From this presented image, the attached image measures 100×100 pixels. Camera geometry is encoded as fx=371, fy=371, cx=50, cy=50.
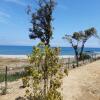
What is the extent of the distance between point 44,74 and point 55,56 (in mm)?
978

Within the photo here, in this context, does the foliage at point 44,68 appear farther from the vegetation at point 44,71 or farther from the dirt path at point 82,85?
the dirt path at point 82,85

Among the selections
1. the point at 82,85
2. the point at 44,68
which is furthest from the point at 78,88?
the point at 44,68

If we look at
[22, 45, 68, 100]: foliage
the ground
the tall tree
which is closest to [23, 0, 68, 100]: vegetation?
[22, 45, 68, 100]: foliage

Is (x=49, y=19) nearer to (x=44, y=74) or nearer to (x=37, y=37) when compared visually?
(x=37, y=37)

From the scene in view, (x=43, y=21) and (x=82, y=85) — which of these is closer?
(x=82, y=85)

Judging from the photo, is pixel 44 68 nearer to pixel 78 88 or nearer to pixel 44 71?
pixel 44 71

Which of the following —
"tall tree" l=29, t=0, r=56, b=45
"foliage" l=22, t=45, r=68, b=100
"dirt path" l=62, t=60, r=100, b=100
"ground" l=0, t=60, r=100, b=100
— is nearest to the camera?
"foliage" l=22, t=45, r=68, b=100

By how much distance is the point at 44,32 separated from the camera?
48688 millimetres

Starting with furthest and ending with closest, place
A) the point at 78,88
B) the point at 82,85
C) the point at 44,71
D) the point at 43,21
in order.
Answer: the point at 43,21, the point at 82,85, the point at 78,88, the point at 44,71

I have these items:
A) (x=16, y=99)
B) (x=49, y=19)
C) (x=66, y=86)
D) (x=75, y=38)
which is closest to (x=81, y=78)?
(x=66, y=86)

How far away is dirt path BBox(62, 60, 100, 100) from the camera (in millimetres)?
23634

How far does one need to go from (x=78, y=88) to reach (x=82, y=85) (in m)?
0.79

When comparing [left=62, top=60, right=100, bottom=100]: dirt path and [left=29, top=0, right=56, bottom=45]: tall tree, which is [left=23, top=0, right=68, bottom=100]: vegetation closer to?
[left=62, top=60, right=100, bottom=100]: dirt path

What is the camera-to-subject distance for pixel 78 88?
25031 millimetres
